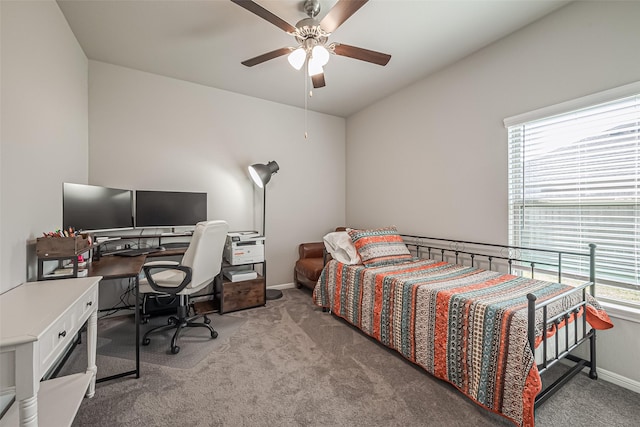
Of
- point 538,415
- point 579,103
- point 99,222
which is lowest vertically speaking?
point 538,415

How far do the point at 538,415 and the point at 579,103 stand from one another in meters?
2.07

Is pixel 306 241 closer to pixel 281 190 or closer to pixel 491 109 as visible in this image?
pixel 281 190

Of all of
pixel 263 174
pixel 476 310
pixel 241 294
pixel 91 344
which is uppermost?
pixel 263 174

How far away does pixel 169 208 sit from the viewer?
2.88 m

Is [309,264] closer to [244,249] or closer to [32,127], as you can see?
[244,249]

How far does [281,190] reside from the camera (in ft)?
12.5

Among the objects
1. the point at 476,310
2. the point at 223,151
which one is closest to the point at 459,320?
the point at 476,310

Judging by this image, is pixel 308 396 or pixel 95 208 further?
pixel 95 208

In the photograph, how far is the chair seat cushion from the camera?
11.2ft

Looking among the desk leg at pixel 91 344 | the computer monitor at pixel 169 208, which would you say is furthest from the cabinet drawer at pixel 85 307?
the computer monitor at pixel 169 208

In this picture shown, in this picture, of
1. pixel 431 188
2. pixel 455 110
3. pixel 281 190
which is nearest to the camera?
pixel 455 110

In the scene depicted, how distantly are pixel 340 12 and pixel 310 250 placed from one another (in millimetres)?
2862

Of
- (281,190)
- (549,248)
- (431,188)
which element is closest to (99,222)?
(281,190)

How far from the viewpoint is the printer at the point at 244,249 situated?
9.89ft
